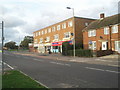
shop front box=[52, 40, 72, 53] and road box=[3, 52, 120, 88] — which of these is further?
shop front box=[52, 40, 72, 53]

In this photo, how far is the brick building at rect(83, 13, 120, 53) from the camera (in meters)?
27.3

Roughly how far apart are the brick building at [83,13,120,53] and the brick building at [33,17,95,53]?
5840 millimetres

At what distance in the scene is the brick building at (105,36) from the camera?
2730 cm

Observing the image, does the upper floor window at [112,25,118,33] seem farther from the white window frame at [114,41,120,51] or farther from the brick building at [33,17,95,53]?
the brick building at [33,17,95,53]

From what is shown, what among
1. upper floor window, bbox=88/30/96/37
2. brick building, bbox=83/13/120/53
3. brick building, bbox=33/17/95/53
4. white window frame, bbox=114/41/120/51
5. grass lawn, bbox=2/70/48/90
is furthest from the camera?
brick building, bbox=33/17/95/53

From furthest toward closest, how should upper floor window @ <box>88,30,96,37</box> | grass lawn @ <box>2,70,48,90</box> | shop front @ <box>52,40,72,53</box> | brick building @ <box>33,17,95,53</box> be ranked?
shop front @ <box>52,40,72,53</box>
brick building @ <box>33,17,95,53</box>
upper floor window @ <box>88,30,96,37</box>
grass lawn @ <box>2,70,48,90</box>

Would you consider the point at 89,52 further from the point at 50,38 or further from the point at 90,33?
the point at 50,38

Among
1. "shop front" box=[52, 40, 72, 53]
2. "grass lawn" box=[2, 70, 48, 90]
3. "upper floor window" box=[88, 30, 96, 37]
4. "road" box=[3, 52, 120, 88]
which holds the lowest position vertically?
"road" box=[3, 52, 120, 88]

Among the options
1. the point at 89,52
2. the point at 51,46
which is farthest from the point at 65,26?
the point at 89,52

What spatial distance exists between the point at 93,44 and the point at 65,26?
14.3 m

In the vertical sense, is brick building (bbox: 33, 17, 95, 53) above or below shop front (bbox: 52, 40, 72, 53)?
above

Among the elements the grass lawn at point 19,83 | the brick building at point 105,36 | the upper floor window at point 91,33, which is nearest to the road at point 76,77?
the grass lawn at point 19,83

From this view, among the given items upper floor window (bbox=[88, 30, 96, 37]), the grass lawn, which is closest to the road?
the grass lawn

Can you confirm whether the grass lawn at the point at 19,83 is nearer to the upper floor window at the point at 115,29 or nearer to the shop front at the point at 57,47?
the upper floor window at the point at 115,29
